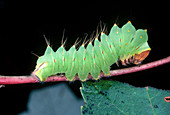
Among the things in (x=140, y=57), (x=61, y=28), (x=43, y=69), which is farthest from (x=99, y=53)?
(x=61, y=28)

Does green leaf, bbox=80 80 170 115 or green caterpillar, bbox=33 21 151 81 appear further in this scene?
green caterpillar, bbox=33 21 151 81

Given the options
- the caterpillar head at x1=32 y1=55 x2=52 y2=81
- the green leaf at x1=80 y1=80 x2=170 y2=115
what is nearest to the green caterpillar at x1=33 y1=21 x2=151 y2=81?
the caterpillar head at x1=32 y1=55 x2=52 y2=81

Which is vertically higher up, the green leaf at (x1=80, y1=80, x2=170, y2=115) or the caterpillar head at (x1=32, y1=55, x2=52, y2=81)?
the caterpillar head at (x1=32, y1=55, x2=52, y2=81)

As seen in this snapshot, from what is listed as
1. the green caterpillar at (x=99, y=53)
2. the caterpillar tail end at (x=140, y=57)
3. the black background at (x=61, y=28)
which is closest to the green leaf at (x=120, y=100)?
the green caterpillar at (x=99, y=53)

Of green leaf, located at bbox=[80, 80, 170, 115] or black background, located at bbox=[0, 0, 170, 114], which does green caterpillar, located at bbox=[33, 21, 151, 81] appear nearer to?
green leaf, located at bbox=[80, 80, 170, 115]

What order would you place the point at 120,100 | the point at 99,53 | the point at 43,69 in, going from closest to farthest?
the point at 120,100
the point at 43,69
the point at 99,53

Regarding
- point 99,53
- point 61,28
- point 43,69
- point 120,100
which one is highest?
point 61,28

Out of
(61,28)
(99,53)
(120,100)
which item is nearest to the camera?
(120,100)

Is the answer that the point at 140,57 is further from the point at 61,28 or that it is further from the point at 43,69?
the point at 61,28
